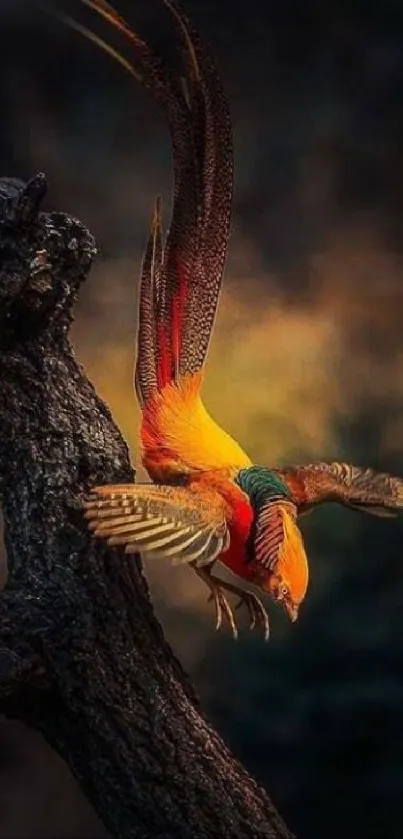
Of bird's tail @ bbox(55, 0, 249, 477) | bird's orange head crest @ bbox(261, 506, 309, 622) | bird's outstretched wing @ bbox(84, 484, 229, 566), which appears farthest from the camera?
bird's tail @ bbox(55, 0, 249, 477)

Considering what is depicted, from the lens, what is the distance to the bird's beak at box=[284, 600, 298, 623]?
220 centimetres

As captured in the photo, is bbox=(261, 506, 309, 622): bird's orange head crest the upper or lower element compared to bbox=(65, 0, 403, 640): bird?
lower

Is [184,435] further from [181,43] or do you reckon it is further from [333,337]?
[181,43]

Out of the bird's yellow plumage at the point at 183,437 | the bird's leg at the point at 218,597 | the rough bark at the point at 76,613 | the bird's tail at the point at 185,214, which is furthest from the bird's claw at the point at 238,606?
the bird's tail at the point at 185,214

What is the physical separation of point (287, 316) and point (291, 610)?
2.04 feet

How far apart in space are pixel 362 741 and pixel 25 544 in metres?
0.83

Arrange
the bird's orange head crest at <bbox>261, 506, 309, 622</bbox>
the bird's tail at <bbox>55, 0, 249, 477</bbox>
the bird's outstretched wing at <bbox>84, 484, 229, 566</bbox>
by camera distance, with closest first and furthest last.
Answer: the bird's outstretched wing at <bbox>84, 484, 229, 566</bbox> < the bird's orange head crest at <bbox>261, 506, 309, 622</bbox> < the bird's tail at <bbox>55, 0, 249, 477</bbox>

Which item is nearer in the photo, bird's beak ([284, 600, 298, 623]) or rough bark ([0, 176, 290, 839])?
rough bark ([0, 176, 290, 839])

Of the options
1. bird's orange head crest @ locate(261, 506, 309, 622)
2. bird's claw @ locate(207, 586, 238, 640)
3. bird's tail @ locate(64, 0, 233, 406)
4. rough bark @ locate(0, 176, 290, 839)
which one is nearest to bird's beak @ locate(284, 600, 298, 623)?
bird's orange head crest @ locate(261, 506, 309, 622)

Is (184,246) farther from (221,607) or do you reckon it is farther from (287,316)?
(221,607)

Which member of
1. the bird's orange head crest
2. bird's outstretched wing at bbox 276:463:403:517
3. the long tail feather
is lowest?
the bird's orange head crest

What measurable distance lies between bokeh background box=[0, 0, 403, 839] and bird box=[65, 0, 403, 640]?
0.03 metres


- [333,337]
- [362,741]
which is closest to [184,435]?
[333,337]

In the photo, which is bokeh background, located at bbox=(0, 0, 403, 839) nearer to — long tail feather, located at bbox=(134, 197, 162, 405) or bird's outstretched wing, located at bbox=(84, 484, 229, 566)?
long tail feather, located at bbox=(134, 197, 162, 405)
